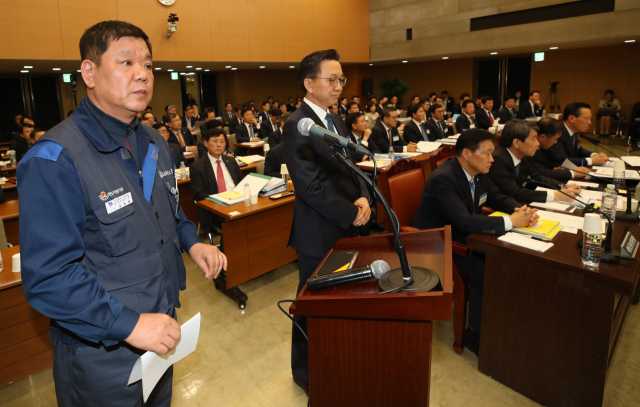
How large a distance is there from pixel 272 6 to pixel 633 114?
32.0ft

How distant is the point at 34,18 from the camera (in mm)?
7109

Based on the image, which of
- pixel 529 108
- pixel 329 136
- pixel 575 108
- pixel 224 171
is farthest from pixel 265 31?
pixel 329 136

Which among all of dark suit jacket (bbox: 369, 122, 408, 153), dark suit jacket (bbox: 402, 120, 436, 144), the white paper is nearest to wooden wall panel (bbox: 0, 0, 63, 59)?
dark suit jacket (bbox: 369, 122, 408, 153)

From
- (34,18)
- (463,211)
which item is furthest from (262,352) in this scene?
(34,18)

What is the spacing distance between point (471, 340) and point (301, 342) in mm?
1143

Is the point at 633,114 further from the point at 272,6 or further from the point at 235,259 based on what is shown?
the point at 235,259

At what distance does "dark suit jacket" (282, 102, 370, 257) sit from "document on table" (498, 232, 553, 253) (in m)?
0.84

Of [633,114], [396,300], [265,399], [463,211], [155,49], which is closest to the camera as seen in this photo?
[396,300]

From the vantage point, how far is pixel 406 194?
112 inches

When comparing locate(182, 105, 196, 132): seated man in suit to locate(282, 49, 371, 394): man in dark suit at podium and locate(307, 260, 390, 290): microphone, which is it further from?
locate(307, 260, 390, 290): microphone

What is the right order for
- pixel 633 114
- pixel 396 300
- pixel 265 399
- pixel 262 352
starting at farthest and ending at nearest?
pixel 633 114 → pixel 262 352 → pixel 265 399 → pixel 396 300

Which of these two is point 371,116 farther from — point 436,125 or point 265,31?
point 265,31

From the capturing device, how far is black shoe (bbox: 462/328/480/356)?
8.04 ft

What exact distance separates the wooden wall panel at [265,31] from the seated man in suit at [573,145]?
27.3 ft
